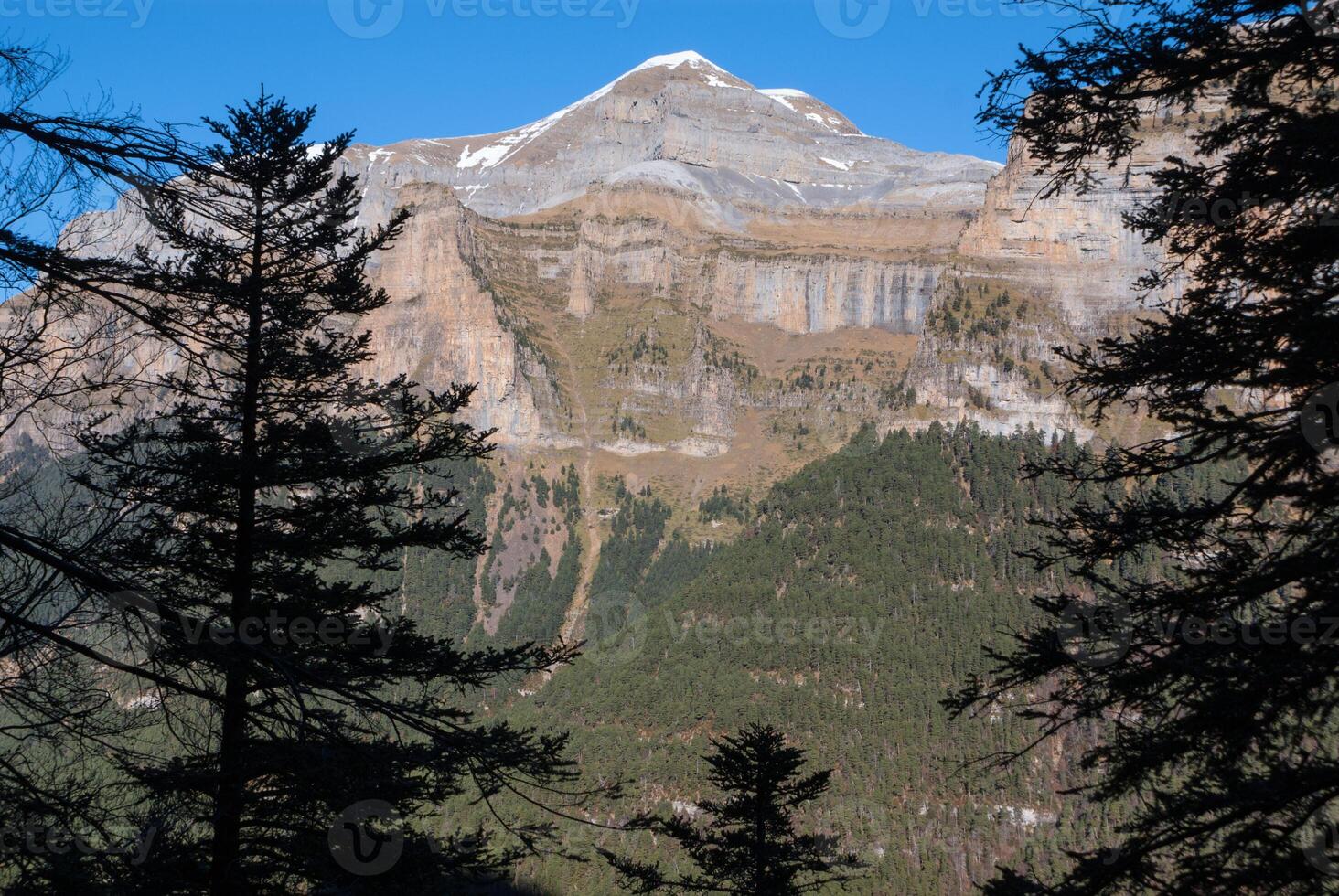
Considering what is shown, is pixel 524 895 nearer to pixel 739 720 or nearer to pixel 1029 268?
pixel 739 720

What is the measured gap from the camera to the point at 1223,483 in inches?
246

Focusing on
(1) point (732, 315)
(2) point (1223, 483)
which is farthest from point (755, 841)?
A: (1) point (732, 315)

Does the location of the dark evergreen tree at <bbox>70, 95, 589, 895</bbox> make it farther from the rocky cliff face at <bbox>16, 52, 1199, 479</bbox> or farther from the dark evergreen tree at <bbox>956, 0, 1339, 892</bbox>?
the rocky cliff face at <bbox>16, 52, 1199, 479</bbox>

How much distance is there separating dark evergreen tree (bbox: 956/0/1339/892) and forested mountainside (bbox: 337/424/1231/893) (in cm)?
5103

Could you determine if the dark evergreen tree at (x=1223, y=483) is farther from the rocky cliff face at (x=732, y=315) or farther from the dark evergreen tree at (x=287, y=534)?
the rocky cliff face at (x=732, y=315)

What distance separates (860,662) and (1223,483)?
86.0 m

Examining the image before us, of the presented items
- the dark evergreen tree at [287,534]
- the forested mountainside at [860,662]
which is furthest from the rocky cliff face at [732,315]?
the dark evergreen tree at [287,534]

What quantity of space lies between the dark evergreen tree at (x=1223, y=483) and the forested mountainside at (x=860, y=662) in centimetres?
5103

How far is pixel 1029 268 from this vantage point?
155 meters

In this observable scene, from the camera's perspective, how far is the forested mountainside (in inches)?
2795

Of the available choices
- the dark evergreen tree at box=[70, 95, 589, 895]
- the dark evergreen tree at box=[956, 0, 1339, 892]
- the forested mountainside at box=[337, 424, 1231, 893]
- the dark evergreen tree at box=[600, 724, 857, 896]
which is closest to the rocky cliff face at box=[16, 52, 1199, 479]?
the forested mountainside at box=[337, 424, 1231, 893]

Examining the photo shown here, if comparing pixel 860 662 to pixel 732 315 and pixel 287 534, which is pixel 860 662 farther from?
pixel 732 315

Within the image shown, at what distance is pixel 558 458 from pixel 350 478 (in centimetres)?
15127

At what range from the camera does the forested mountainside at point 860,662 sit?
233ft
